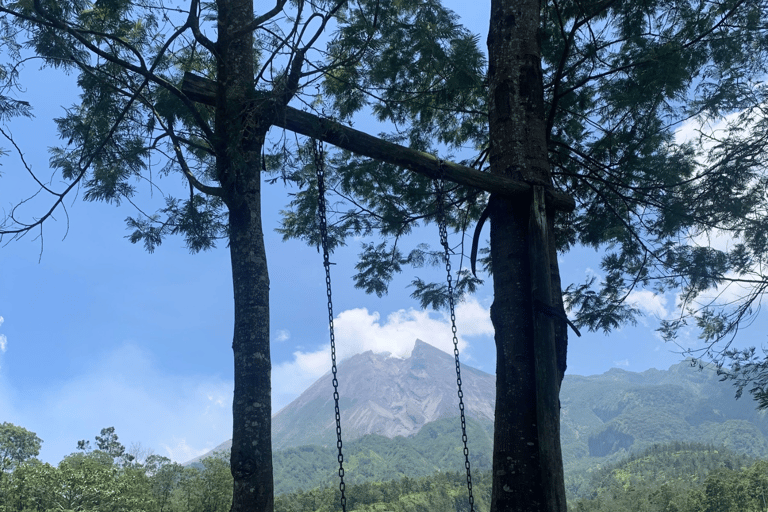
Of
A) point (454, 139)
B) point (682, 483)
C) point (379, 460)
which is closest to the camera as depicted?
point (454, 139)

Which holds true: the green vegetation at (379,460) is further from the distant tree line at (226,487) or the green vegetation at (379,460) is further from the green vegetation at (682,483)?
the distant tree line at (226,487)

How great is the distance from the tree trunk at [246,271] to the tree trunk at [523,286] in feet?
4.90

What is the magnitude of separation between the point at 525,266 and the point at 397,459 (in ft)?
582

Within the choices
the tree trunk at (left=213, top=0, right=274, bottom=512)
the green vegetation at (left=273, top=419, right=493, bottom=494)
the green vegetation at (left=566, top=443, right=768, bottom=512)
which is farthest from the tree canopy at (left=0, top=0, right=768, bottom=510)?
the green vegetation at (left=273, top=419, right=493, bottom=494)

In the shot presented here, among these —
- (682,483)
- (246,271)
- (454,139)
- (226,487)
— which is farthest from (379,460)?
(246,271)

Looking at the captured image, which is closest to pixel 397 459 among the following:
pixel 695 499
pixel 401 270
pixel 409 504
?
pixel 409 504

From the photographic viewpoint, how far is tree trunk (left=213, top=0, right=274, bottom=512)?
330 cm

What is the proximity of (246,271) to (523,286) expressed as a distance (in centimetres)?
187

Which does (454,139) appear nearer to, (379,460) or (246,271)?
(246,271)

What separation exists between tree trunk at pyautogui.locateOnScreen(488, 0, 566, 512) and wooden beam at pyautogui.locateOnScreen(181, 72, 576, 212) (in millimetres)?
165

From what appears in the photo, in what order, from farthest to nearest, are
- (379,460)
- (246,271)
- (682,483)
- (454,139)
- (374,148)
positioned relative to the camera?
(379,460) → (682,483) → (454,139) → (374,148) → (246,271)

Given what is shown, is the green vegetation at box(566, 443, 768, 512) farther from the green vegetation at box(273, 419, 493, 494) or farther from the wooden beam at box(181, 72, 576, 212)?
the wooden beam at box(181, 72, 576, 212)

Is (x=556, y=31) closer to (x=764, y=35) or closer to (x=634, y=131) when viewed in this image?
(x=634, y=131)

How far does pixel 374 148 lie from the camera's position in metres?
3.89
